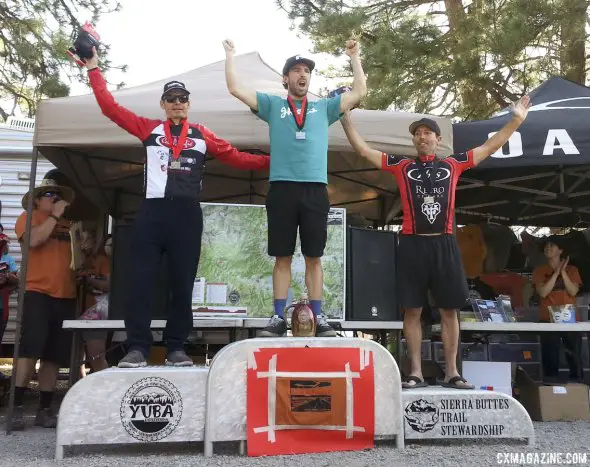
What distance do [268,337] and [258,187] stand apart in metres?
4.08

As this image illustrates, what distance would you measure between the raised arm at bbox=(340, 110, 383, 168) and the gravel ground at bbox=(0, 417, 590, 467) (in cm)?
190

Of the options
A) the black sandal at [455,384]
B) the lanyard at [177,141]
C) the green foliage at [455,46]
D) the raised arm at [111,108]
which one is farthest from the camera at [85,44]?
the green foliage at [455,46]

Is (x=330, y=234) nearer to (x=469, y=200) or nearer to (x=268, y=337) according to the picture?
(x=268, y=337)

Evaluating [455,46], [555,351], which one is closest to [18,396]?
[555,351]

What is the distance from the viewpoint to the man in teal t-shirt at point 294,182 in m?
3.85

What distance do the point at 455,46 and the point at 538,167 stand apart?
4.46 meters

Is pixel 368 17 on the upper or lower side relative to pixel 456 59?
upper

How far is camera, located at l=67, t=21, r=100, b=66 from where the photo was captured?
3777 mm

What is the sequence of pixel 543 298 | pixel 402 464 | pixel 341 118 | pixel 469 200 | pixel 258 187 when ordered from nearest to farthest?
pixel 402 464, pixel 341 118, pixel 543 298, pixel 258 187, pixel 469 200

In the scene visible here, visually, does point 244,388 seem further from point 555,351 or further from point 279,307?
point 555,351

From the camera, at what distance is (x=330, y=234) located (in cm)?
496

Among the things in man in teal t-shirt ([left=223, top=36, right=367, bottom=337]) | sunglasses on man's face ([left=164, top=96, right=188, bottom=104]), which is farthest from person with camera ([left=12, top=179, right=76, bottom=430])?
man in teal t-shirt ([left=223, top=36, right=367, bottom=337])

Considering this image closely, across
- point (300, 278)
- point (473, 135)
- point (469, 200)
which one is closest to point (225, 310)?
point (300, 278)

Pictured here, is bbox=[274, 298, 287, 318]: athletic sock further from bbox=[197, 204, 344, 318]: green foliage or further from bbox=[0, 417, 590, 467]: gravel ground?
bbox=[197, 204, 344, 318]: green foliage
